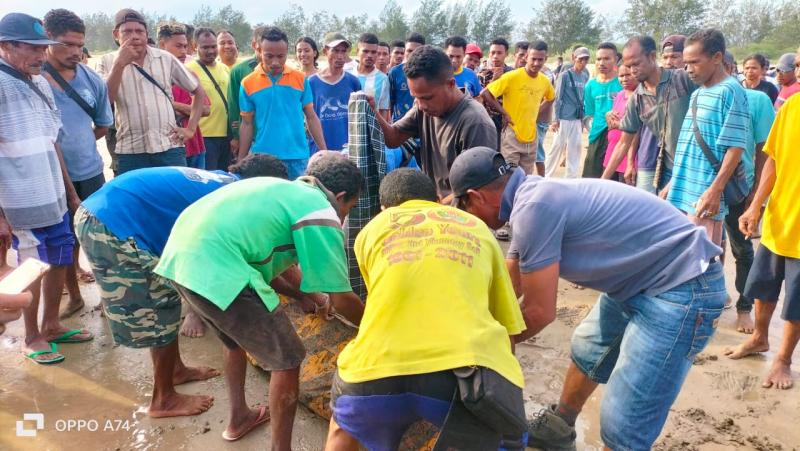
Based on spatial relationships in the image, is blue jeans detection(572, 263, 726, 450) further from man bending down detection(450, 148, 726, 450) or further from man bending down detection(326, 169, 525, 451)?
man bending down detection(326, 169, 525, 451)

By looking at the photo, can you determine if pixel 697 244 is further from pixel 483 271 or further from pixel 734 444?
pixel 734 444

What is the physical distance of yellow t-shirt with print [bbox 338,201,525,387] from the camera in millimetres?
1790

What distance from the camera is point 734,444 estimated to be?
114 inches

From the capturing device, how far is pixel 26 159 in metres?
3.45

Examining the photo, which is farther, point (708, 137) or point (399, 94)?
point (399, 94)

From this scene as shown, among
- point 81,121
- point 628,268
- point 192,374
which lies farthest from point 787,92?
Answer: point 81,121

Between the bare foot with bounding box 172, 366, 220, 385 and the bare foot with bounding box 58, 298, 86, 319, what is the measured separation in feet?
4.77

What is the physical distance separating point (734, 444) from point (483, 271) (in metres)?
2.06

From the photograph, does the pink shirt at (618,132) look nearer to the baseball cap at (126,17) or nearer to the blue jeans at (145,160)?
the blue jeans at (145,160)

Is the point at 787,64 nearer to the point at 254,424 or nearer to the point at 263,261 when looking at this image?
the point at 263,261

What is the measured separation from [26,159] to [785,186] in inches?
188

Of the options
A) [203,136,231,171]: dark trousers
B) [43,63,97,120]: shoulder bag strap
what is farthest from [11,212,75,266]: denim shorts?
[203,136,231,171]: dark trousers

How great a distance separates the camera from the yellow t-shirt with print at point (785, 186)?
131 inches

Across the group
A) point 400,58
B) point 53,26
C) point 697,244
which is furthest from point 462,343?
point 400,58
